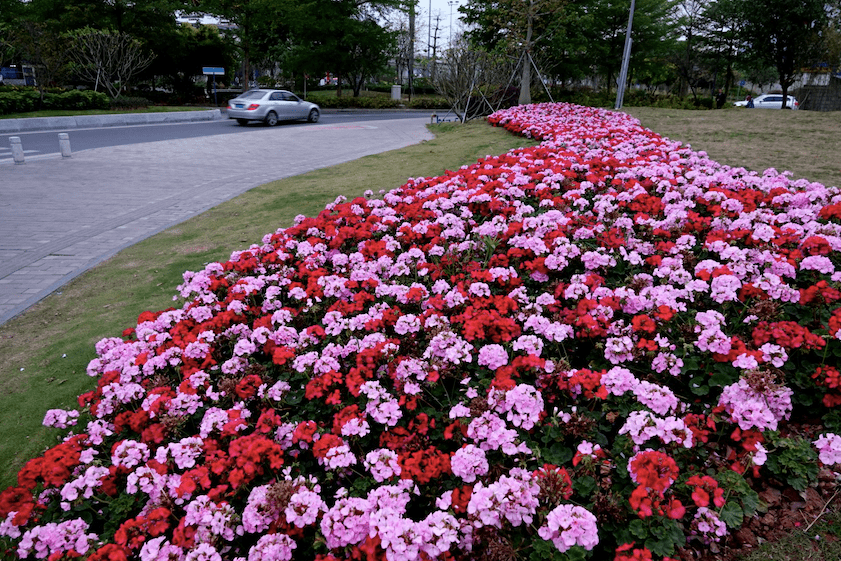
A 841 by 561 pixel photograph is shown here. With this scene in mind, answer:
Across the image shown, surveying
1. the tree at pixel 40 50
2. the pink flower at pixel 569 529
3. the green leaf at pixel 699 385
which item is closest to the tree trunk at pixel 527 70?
the green leaf at pixel 699 385

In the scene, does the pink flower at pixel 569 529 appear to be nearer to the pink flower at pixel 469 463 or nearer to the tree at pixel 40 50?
the pink flower at pixel 469 463

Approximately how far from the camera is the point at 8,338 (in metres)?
4.51

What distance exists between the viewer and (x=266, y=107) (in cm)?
2158

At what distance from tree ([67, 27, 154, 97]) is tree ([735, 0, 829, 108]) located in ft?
104

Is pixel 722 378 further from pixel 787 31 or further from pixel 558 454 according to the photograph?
pixel 787 31

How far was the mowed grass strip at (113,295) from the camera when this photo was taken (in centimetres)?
361

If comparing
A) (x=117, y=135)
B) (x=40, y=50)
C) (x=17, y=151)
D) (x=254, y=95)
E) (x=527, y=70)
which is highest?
(x=40, y=50)

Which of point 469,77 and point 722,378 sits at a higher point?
point 469,77

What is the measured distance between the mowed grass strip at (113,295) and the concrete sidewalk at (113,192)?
362mm

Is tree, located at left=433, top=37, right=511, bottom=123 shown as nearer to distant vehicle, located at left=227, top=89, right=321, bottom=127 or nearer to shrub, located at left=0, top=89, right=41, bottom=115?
distant vehicle, located at left=227, top=89, right=321, bottom=127

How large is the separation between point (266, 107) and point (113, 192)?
Result: 13.3m

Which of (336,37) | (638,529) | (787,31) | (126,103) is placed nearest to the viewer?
(638,529)

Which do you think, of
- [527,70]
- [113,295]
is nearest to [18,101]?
[527,70]

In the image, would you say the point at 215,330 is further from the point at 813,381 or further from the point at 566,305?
the point at 813,381
